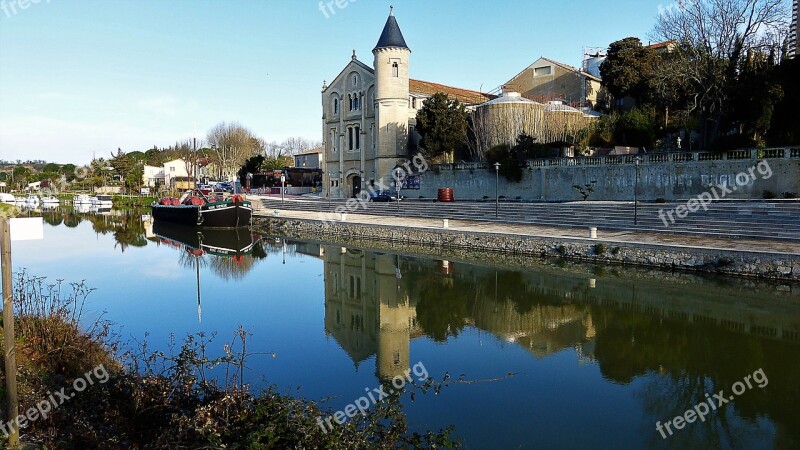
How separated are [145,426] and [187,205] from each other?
31.7 metres

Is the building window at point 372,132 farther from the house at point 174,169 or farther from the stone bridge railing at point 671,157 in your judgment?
the house at point 174,169

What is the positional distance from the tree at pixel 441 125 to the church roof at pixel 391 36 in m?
5.03

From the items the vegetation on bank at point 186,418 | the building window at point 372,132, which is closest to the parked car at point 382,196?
the building window at point 372,132

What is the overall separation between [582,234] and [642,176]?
759cm

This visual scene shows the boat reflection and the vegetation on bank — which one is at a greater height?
the vegetation on bank

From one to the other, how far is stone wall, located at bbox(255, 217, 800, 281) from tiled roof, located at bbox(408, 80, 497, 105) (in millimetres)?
16939

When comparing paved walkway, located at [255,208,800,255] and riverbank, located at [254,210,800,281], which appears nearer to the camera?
riverbank, located at [254,210,800,281]

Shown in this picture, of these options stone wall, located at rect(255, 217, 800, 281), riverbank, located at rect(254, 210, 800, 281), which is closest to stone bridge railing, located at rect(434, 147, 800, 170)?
riverbank, located at rect(254, 210, 800, 281)

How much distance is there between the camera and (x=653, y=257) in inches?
669

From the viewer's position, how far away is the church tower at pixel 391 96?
125 feet

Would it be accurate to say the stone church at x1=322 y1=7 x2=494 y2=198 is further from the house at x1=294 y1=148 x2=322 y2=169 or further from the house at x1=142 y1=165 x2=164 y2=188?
the house at x1=142 y1=165 x2=164 y2=188

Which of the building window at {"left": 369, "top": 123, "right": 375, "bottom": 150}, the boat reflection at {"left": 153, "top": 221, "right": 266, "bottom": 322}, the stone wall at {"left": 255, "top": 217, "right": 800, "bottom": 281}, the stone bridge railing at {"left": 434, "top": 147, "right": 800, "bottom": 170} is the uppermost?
the building window at {"left": 369, "top": 123, "right": 375, "bottom": 150}

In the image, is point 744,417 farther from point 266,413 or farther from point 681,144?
point 681,144

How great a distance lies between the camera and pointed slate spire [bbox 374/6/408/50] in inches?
1499
